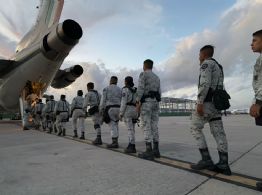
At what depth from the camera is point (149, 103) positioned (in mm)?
5844

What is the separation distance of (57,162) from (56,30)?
7.28 m

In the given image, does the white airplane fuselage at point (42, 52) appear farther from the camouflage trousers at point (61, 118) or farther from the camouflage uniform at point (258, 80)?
Result: the camouflage uniform at point (258, 80)

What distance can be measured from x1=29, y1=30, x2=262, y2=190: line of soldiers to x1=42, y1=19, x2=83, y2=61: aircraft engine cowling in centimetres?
300

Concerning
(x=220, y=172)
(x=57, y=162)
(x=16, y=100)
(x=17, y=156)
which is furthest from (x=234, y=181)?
(x=16, y=100)

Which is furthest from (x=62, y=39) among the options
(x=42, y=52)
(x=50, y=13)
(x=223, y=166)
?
(x=223, y=166)

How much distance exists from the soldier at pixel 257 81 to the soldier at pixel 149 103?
255 cm

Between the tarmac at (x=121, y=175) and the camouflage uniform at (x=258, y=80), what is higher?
the camouflage uniform at (x=258, y=80)

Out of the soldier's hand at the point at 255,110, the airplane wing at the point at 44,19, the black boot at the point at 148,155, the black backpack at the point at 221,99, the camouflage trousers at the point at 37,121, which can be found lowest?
the black boot at the point at 148,155

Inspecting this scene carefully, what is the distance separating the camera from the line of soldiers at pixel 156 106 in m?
4.17

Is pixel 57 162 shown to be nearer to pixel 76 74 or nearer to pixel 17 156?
pixel 17 156

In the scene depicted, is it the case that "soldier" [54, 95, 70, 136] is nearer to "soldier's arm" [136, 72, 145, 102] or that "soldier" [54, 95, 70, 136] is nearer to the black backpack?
"soldier's arm" [136, 72, 145, 102]

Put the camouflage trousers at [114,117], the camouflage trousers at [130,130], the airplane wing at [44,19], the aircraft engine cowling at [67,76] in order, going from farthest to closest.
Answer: the aircraft engine cowling at [67,76]
the airplane wing at [44,19]
the camouflage trousers at [114,117]
the camouflage trousers at [130,130]

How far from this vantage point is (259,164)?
4738mm

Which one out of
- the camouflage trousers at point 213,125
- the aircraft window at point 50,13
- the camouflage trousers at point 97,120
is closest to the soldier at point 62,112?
the camouflage trousers at point 97,120
